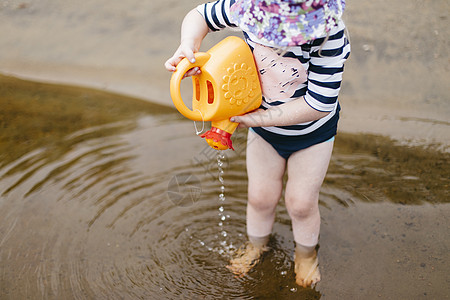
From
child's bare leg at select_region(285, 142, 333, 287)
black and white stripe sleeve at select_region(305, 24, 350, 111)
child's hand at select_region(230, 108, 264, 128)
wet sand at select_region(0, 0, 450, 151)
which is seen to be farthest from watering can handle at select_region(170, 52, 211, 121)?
wet sand at select_region(0, 0, 450, 151)

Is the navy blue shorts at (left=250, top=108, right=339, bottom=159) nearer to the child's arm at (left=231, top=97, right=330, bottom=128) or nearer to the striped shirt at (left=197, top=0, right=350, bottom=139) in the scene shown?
the striped shirt at (left=197, top=0, right=350, bottom=139)

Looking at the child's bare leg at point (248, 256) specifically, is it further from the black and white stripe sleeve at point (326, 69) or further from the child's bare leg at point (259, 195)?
the black and white stripe sleeve at point (326, 69)

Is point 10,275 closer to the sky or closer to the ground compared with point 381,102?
closer to the sky

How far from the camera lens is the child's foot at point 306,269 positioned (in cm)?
172

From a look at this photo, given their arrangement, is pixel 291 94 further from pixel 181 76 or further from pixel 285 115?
pixel 181 76

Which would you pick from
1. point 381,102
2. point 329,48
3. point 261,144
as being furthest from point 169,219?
point 381,102

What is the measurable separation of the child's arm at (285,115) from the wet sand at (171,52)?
3.93 ft

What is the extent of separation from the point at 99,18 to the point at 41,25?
1.42ft

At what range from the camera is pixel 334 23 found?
4.08 feet

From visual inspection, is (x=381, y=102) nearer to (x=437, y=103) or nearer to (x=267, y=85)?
(x=437, y=103)

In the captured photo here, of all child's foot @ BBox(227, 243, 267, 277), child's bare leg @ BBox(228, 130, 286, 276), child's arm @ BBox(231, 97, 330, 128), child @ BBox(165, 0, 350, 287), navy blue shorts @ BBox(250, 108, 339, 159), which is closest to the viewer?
child @ BBox(165, 0, 350, 287)

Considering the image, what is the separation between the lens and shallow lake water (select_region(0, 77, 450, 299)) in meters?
1.72

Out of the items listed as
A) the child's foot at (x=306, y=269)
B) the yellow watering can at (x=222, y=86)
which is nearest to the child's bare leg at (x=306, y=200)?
the child's foot at (x=306, y=269)

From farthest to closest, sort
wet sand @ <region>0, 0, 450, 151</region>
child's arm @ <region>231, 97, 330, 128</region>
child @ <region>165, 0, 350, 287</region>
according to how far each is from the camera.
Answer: wet sand @ <region>0, 0, 450, 151</region> → child's arm @ <region>231, 97, 330, 128</region> → child @ <region>165, 0, 350, 287</region>
